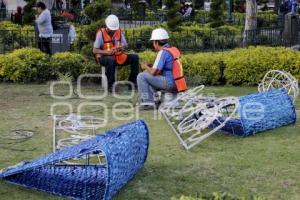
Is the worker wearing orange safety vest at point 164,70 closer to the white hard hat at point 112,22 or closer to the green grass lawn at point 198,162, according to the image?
the green grass lawn at point 198,162

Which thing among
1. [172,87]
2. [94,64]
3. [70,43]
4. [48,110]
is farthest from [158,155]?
[70,43]

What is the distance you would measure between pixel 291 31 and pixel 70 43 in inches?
216

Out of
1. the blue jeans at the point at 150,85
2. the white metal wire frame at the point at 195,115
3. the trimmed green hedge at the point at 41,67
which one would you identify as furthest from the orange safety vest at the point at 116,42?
the white metal wire frame at the point at 195,115

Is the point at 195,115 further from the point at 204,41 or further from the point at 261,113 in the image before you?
the point at 204,41

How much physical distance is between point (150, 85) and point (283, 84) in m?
2.03

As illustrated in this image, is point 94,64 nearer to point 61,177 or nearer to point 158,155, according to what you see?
point 158,155

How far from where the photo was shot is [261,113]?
24.7 feet

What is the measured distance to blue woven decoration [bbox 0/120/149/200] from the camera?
5.05 meters

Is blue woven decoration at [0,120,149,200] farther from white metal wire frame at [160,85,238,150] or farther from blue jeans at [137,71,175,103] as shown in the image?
blue jeans at [137,71,175,103]

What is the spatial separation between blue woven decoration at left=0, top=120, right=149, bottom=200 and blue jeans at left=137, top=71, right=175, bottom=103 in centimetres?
290

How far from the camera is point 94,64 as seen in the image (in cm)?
1148

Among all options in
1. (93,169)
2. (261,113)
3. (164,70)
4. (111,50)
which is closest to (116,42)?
(111,50)

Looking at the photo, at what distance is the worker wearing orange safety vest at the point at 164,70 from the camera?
8539 millimetres

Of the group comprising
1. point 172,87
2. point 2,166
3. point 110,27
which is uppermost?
point 110,27
